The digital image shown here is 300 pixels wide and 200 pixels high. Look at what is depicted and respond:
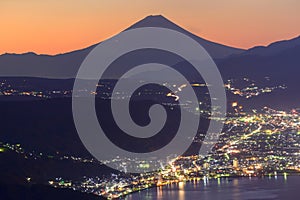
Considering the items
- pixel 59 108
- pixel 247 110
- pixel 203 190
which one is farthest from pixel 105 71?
pixel 203 190

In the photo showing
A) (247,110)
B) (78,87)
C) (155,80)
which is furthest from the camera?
(155,80)

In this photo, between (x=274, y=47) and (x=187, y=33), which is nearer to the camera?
(x=274, y=47)

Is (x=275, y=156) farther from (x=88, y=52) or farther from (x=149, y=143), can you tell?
(x=88, y=52)

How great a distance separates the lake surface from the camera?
18.0 metres

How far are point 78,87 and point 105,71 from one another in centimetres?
1445

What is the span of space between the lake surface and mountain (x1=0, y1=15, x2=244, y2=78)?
27306 mm

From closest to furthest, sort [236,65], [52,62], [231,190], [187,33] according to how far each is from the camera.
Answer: [231,190] → [236,65] → [52,62] → [187,33]

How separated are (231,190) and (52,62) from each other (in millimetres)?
41032

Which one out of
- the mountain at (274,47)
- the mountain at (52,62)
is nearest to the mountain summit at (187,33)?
the mountain at (52,62)

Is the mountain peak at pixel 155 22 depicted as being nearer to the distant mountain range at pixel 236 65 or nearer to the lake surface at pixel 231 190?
the distant mountain range at pixel 236 65

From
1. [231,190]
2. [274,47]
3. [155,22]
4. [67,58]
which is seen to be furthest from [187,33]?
[231,190]

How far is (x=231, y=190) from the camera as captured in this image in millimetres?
18922

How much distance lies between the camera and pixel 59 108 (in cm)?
2586

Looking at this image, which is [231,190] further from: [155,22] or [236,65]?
[155,22]
